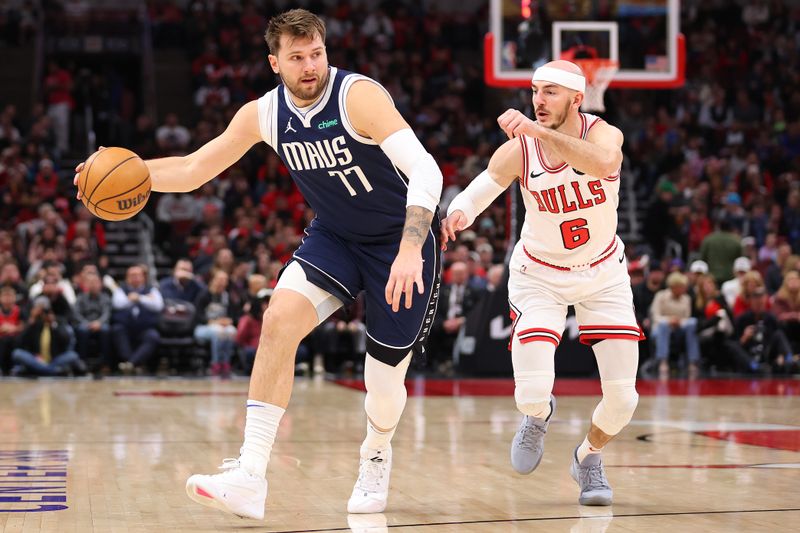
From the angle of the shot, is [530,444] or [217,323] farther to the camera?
[217,323]

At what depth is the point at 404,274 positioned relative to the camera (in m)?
4.68

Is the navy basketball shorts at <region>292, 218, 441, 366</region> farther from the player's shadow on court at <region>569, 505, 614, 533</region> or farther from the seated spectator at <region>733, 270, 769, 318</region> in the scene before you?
the seated spectator at <region>733, 270, 769, 318</region>

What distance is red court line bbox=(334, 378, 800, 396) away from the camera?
40.1 ft

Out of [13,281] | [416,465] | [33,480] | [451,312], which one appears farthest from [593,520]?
[13,281]

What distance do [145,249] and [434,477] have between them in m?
12.7

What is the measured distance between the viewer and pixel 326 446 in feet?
25.6

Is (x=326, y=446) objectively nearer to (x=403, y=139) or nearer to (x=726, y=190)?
(x=403, y=139)

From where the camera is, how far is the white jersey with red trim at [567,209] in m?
5.62

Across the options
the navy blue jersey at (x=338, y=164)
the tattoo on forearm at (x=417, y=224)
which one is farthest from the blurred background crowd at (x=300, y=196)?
the tattoo on forearm at (x=417, y=224)

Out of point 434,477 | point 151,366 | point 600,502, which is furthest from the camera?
point 151,366

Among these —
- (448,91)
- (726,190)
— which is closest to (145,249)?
(448,91)

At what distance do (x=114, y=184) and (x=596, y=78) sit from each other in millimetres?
8720

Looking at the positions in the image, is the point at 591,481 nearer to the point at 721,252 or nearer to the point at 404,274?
the point at 404,274

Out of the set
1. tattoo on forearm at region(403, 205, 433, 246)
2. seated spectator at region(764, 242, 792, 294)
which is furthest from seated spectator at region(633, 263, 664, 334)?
tattoo on forearm at region(403, 205, 433, 246)
